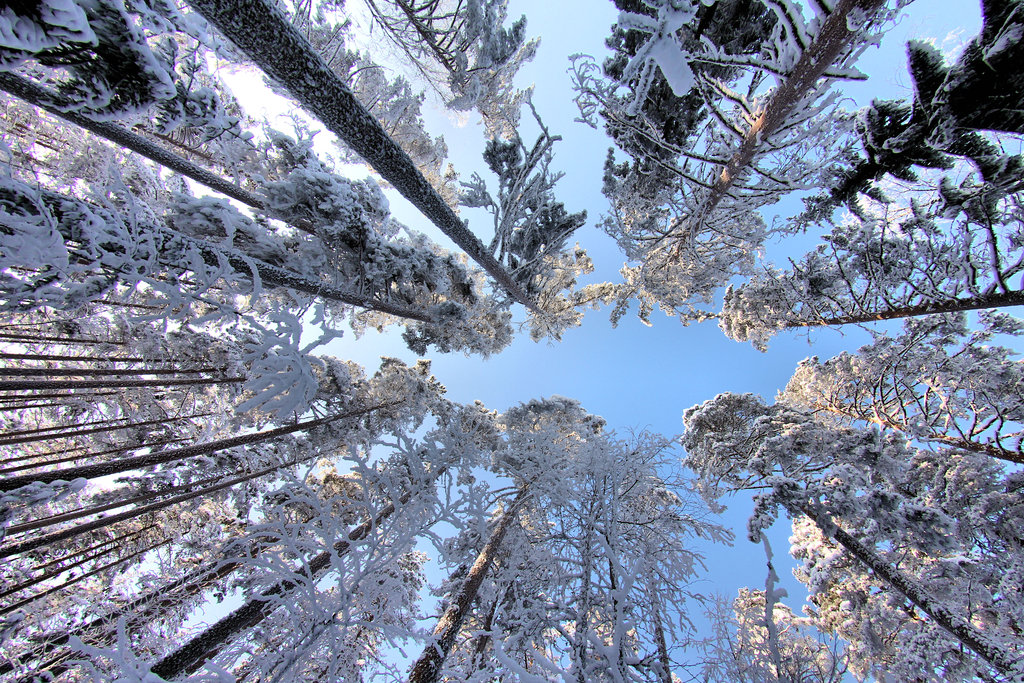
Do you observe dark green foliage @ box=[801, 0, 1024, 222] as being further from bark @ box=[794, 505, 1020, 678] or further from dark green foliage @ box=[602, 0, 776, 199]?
bark @ box=[794, 505, 1020, 678]

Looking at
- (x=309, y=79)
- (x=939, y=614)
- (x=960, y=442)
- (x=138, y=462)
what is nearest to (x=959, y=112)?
(x=960, y=442)

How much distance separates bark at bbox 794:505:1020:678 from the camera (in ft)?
16.8

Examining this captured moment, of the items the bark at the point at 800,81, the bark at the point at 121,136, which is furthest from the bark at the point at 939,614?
the bark at the point at 121,136

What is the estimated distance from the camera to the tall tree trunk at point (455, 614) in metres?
5.03

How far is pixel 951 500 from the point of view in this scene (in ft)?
22.9

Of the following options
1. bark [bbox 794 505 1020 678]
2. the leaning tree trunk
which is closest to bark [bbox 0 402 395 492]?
the leaning tree trunk

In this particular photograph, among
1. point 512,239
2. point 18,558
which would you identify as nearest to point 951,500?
point 512,239

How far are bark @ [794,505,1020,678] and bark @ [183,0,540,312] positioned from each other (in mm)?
9914

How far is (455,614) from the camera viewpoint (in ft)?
19.7

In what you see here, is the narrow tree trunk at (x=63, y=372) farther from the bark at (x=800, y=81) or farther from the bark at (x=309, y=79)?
the bark at (x=800, y=81)

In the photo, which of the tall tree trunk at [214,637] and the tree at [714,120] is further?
the tall tree trunk at [214,637]

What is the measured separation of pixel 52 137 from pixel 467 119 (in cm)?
1045

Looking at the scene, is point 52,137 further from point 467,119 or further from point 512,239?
point 512,239

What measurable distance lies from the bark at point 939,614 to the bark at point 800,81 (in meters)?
6.94
